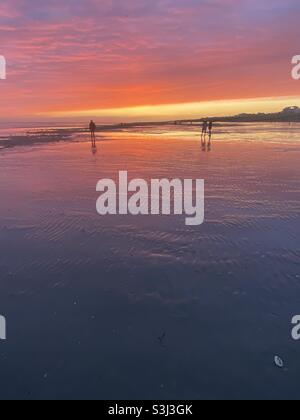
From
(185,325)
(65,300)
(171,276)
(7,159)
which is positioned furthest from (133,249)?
(7,159)

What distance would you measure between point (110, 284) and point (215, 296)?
2.19 metres

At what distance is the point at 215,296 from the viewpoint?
620 cm

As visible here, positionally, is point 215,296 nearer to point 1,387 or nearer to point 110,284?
point 110,284

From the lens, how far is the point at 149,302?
238 inches

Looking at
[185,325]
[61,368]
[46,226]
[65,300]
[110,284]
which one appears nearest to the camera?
[61,368]

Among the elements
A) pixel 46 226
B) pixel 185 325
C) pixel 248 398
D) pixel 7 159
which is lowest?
pixel 248 398
